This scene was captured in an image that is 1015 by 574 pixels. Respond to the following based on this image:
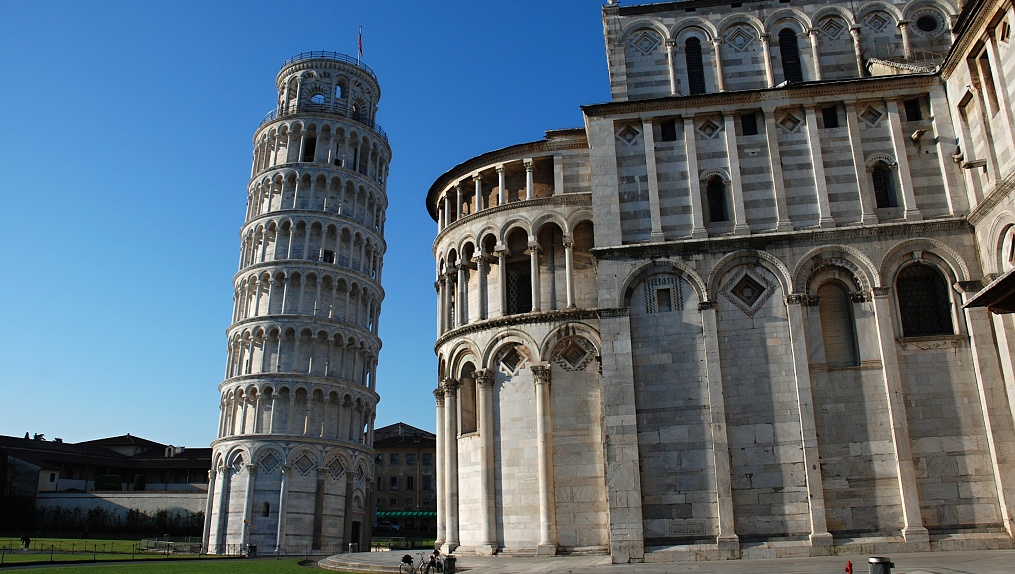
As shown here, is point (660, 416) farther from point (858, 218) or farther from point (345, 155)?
point (345, 155)

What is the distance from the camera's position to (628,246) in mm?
23234

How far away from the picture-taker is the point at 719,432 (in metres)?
21.4

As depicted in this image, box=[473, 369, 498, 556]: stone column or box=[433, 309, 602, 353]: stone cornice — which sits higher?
box=[433, 309, 602, 353]: stone cornice

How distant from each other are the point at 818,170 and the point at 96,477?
266ft

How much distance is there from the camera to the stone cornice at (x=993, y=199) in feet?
65.1

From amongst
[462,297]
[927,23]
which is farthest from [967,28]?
[462,297]

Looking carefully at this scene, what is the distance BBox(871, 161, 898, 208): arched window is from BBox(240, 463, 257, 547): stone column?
44481 millimetres

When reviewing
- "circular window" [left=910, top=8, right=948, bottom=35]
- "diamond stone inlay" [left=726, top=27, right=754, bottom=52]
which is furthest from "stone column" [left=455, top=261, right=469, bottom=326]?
"circular window" [left=910, top=8, right=948, bottom=35]

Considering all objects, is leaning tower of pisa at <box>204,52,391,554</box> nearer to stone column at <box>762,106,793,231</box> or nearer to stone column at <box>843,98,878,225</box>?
stone column at <box>762,106,793,231</box>

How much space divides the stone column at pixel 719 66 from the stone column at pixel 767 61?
1371mm

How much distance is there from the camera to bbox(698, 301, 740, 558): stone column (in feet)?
67.3

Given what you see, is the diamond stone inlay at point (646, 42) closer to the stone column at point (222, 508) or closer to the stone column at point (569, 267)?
the stone column at point (569, 267)

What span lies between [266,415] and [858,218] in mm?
44204

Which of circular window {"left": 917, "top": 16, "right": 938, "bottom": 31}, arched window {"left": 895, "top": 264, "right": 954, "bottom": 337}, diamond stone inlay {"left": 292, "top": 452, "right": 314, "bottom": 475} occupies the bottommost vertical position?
diamond stone inlay {"left": 292, "top": 452, "right": 314, "bottom": 475}
